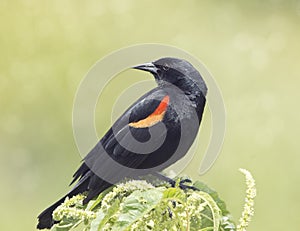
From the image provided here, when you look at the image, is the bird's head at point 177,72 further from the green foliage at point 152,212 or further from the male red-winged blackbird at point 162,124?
the green foliage at point 152,212

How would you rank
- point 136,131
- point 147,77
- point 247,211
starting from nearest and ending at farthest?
point 247,211, point 136,131, point 147,77

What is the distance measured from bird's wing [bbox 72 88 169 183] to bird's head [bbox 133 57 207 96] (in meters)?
0.03

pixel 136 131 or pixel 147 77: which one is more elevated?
pixel 147 77

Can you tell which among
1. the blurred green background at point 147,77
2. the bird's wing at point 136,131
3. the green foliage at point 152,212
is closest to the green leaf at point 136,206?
the green foliage at point 152,212

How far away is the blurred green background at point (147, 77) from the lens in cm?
290

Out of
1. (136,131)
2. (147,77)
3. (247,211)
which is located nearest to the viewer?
(247,211)

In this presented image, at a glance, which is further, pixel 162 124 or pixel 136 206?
pixel 162 124

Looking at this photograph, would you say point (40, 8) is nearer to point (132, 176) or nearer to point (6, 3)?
point (6, 3)

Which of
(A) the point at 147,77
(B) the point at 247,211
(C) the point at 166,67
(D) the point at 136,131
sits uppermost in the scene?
(A) the point at 147,77

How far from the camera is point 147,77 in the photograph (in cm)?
288

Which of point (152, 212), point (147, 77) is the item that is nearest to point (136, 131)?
point (152, 212)

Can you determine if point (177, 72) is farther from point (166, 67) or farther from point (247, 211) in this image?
point (247, 211)

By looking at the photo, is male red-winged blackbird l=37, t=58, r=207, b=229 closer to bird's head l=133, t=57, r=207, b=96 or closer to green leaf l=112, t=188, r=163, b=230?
bird's head l=133, t=57, r=207, b=96

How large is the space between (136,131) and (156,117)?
1.8 inches
